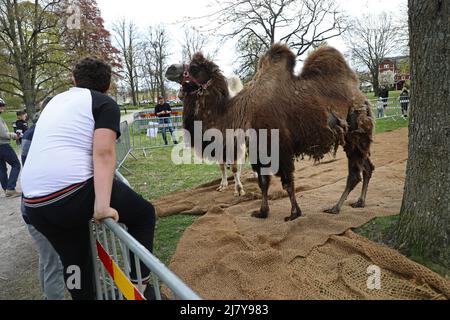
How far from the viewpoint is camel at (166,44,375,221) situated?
4.89 metres

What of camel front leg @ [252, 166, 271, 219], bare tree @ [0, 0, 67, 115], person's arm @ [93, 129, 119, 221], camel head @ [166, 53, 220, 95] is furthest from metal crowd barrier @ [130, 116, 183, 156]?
person's arm @ [93, 129, 119, 221]

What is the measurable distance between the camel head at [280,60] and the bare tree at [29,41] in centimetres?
1849

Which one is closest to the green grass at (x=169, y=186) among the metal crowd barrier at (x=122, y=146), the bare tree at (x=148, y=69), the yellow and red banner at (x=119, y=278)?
the metal crowd barrier at (x=122, y=146)

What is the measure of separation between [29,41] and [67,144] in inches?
903

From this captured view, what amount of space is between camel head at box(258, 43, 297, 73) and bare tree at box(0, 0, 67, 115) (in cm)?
1849

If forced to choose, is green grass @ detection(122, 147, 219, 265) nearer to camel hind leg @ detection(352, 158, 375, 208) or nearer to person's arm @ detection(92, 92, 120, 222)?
person's arm @ detection(92, 92, 120, 222)

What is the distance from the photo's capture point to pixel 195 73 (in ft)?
17.5

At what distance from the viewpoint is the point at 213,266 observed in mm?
3670

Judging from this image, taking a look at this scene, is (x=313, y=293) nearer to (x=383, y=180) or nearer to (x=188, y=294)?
(x=188, y=294)

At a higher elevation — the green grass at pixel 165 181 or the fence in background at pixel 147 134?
the fence in background at pixel 147 134

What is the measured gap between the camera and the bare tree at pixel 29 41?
67.3ft

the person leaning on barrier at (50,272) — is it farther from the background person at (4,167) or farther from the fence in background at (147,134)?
the fence in background at (147,134)
